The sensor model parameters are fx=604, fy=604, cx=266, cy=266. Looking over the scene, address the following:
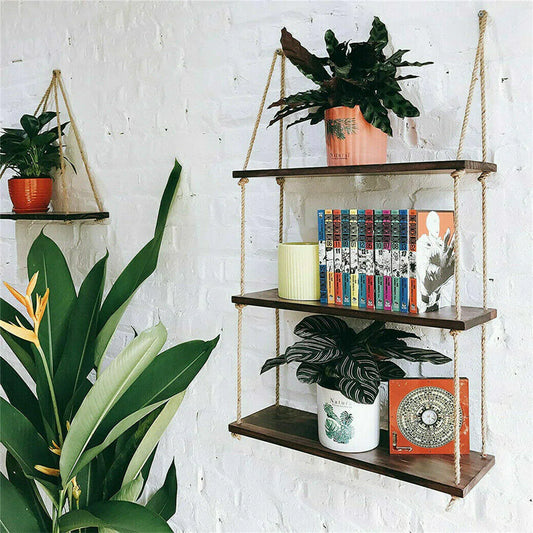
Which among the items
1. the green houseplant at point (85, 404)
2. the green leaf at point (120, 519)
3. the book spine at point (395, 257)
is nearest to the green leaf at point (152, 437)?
the green houseplant at point (85, 404)

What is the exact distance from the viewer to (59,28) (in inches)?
78.3

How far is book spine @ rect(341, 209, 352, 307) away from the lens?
45.8 inches

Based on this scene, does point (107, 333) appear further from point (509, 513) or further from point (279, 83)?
point (509, 513)

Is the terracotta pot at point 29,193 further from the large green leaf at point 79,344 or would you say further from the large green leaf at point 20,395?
the large green leaf at point 20,395

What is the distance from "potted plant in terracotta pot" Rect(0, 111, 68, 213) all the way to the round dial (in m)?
1.31

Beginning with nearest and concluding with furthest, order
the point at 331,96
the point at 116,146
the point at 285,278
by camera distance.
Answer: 1. the point at 331,96
2. the point at 285,278
3. the point at 116,146

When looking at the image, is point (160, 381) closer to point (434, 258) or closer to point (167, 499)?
point (167, 499)

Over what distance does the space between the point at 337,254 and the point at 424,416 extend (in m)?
0.35

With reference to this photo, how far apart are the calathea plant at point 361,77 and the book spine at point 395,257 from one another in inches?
6.3

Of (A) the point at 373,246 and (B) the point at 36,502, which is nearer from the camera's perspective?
(A) the point at 373,246

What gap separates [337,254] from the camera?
3.87 feet

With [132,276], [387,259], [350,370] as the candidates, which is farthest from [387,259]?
[132,276]

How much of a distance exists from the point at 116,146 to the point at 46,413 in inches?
31.8

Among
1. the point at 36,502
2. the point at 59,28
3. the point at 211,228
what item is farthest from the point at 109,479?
the point at 59,28
